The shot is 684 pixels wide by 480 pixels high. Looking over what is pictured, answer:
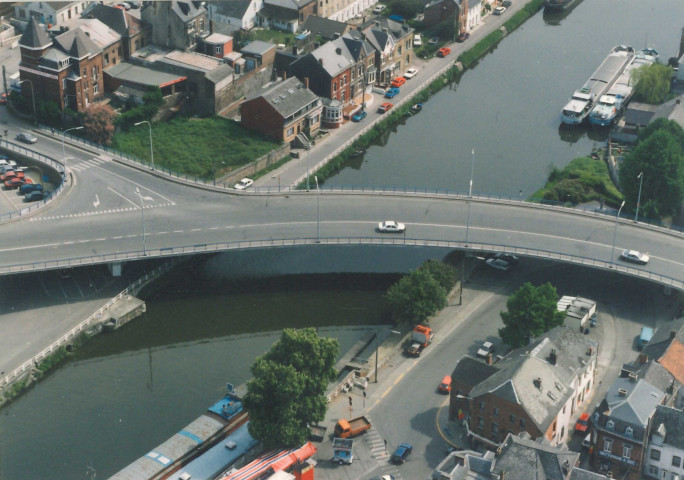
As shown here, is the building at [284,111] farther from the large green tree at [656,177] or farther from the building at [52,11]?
the large green tree at [656,177]

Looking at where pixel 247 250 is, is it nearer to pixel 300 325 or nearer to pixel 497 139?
pixel 300 325

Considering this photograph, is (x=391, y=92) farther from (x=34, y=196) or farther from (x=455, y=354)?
(x=455, y=354)

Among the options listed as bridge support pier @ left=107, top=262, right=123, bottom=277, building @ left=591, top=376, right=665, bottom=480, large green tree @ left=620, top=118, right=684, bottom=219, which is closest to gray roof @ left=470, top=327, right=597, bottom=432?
building @ left=591, top=376, right=665, bottom=480

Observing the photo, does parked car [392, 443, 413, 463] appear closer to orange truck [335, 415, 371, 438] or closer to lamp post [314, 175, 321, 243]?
orange truck [335, 415, 371, 438]

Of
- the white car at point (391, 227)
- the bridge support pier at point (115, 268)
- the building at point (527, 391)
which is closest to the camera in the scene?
the building at point (527, 391)

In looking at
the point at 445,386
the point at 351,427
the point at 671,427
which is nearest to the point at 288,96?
the point at 445,386

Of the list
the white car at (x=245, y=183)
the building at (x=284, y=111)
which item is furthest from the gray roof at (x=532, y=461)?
the building at (x=284, y=111)

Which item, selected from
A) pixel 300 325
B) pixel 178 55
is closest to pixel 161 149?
pixel 178 55

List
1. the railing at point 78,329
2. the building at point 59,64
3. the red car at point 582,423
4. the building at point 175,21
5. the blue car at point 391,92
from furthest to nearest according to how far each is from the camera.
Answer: the blue car at point 391,92, the building at point 175,21, the building at point 59,64, the railing at point 78,329, the red car at point 582,423
